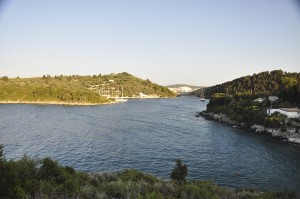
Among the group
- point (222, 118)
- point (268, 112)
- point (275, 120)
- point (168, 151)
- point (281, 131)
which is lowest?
point (168, 151)

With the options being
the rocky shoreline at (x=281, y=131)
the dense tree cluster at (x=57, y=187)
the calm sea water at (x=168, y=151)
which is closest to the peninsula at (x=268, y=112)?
the rocky shoreline at (x=281, y=131)

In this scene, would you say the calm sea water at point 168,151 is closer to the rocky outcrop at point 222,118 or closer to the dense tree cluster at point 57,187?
the rocky outcrop at point 222,118

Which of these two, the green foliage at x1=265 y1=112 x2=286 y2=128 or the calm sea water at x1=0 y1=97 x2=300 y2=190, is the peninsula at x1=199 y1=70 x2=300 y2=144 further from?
the calm sea water at x1=0 y1=97 x2=300 y2=190

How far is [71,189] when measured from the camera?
14281 mm

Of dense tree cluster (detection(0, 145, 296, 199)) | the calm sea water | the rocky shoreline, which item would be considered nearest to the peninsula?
the rocky shoreline

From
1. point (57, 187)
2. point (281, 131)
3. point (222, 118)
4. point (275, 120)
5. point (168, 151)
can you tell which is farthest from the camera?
point (222, 118)

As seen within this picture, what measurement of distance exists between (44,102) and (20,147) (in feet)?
321

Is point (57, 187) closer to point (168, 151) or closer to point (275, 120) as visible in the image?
point (168, 151)

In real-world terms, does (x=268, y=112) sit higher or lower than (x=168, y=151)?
higher

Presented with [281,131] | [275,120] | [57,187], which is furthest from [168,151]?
[57,187]

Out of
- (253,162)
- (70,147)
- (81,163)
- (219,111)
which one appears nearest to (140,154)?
(81,163)

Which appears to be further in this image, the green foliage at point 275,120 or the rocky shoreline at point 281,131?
the green foliage at point 275,120

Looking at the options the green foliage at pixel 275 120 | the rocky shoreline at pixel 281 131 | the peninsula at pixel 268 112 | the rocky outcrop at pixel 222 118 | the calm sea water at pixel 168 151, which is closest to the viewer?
the calm sea water at pixel 168 151

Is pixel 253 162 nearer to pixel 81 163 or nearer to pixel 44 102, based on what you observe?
pixel 81 163
